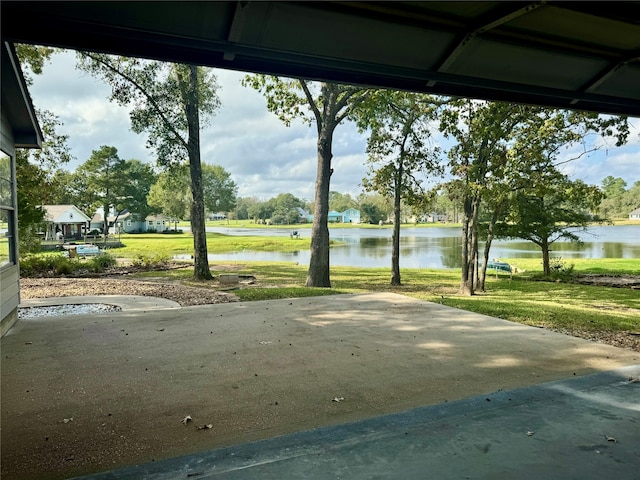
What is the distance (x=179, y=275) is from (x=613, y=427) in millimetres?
13079

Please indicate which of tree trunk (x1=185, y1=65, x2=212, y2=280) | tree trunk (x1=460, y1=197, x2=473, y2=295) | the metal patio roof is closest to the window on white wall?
the metal patio roof

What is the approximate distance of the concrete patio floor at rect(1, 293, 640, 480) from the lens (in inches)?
99.0

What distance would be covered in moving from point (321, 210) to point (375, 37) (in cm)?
972

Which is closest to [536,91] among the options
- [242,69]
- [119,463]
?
[242,69]

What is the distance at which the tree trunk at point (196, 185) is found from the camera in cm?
1305

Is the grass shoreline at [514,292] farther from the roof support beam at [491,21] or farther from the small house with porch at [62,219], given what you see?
the small house with porch at [62,219]

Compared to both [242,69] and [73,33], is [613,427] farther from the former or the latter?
[73,33]

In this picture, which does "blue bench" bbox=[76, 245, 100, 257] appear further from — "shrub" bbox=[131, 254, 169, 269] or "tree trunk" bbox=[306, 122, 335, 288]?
"tree trunk" bbox=[306, 122, 335, 288]

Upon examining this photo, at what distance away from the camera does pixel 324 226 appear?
12.4 meters

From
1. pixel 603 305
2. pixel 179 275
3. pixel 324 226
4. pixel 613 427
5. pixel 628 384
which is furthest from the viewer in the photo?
pixel 179 275

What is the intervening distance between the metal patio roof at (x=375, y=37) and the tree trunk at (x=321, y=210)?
9.00 metres

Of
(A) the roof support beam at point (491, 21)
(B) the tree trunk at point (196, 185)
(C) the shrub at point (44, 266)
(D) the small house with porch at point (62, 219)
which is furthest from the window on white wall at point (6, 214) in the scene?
(D) the small house with porch at point (62, 219)

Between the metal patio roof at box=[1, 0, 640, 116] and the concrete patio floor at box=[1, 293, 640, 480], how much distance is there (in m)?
2.36

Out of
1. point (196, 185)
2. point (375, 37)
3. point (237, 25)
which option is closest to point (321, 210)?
point (196, 185)
